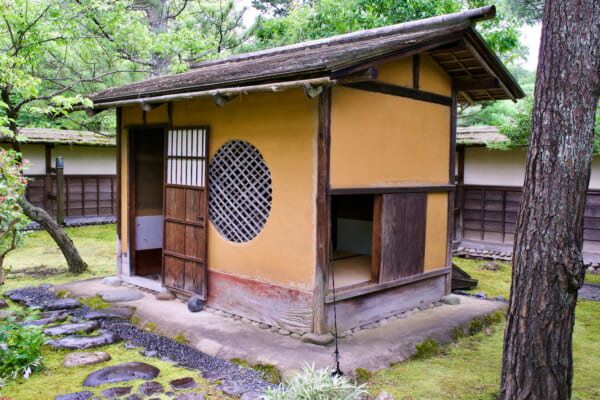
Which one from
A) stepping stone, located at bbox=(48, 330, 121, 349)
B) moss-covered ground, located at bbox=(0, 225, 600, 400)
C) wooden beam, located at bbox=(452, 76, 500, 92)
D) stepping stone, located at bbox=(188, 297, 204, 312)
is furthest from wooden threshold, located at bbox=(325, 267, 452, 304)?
wooden beam, located at bbox=(452, 76, 500, 92)

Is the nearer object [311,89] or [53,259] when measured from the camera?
[311,89]

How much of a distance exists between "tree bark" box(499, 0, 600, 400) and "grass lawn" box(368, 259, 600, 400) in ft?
2.70

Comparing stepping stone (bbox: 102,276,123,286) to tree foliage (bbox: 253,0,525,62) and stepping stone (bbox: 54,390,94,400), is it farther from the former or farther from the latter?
tree foliage (bbox: 253,0,525,62)

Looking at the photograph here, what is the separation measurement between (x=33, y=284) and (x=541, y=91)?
27.6ft

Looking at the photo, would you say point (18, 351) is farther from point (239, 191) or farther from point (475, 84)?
point (475, 84)

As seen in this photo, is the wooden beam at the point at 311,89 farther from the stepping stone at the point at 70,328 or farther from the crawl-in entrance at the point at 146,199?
the crawl-in entrance at the point at 146,199

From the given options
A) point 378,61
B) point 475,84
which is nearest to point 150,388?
point 378,61

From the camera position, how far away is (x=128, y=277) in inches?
335

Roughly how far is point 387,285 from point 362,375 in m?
1.84

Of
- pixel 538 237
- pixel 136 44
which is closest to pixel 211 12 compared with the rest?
pixel 136 44

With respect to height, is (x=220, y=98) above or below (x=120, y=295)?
above

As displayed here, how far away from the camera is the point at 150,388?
4656 mm

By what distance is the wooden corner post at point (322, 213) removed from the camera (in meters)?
5.60

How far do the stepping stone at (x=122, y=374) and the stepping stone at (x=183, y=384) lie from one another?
0.95 feet
